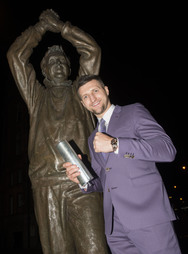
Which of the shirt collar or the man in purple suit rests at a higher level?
the shirt collar

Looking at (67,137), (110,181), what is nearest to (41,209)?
(67,137)

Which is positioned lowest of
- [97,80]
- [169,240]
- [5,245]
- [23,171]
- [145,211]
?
[5,245]

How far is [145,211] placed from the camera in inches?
62.2

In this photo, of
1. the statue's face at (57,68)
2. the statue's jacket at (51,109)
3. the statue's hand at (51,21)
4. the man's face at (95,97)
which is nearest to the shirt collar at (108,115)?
the man's face at (95,97)

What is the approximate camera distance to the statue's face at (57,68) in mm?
3043

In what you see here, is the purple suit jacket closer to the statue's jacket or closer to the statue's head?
the statue's jacket

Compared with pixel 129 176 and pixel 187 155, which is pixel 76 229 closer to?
pixel 129 176

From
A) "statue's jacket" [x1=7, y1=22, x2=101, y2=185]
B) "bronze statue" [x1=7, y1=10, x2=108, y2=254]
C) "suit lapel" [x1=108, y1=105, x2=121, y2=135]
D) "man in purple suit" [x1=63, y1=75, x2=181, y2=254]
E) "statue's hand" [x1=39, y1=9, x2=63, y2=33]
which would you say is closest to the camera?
"man in purple suit" [x1=63, y1=75, x2=181, y2=254]

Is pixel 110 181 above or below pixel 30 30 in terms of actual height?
below

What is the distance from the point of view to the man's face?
2.11m

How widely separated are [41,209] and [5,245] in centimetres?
2533

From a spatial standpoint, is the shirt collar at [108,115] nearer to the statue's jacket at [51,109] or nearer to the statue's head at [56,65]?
the statue's jacket at [51,109]

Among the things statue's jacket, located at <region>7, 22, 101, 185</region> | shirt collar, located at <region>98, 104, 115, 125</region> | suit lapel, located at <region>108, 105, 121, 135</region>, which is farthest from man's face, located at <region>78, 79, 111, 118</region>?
statue's jacket, located at <region>7, 22, 101, 185</region>

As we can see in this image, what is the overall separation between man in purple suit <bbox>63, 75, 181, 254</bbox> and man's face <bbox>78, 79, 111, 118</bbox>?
18cm
